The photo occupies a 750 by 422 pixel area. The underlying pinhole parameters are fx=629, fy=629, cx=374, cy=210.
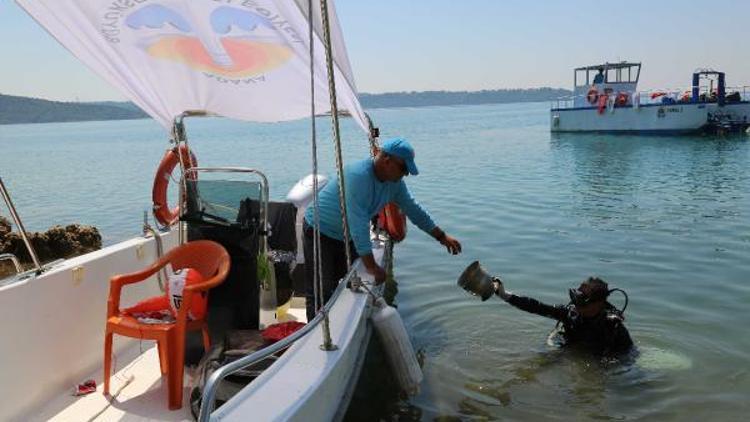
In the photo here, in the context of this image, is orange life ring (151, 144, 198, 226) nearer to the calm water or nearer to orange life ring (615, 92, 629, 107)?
Answer: the calm water

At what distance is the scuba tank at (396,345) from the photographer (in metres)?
4.37

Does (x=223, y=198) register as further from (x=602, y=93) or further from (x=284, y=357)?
(x=602, y=93)

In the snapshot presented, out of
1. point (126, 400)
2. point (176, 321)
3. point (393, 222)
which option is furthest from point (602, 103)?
point (126, 400)

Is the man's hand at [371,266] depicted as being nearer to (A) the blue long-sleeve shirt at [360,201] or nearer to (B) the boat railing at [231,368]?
(A) the blue long-sleeve shirt at [360,201]

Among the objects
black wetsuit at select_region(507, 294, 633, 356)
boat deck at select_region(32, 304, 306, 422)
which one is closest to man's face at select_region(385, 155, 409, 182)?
black wetsuit at select_region(507, 294, 633, 356)

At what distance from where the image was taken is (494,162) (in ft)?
88.0

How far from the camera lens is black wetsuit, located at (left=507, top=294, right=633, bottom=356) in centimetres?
541

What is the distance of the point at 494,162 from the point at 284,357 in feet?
79.4

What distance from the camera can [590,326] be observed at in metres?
5.61

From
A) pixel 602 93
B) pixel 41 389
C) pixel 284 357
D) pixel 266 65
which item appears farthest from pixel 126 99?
pixel 602 93

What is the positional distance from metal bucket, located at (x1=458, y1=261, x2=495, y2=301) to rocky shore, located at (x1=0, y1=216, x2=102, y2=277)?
8.39 meters

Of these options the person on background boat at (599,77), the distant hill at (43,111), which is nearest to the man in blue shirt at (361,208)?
the person on background boat at (599,77)

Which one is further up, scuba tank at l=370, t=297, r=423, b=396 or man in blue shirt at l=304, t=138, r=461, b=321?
man in blue shirt at l=304, t=138, r=461, b=321

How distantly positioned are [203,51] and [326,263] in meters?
1.96
